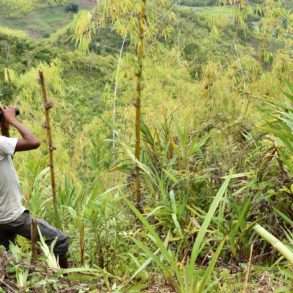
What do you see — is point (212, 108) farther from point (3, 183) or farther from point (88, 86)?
point (88, 86)

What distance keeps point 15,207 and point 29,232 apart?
0.50 ft

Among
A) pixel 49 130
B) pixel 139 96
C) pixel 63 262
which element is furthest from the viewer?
pixel 139 96

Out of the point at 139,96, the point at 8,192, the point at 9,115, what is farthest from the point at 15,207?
the point at 139,96

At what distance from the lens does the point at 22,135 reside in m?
3.29

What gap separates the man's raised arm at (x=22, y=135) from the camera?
324 cm

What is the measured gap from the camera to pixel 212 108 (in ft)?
19.3

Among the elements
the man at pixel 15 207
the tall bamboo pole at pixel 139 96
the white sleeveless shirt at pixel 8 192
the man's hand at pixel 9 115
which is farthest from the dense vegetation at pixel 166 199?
the man's hand at pixel 9 115

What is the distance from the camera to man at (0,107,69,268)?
10.4 ft

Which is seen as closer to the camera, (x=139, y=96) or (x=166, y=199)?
(x=166, y=199)

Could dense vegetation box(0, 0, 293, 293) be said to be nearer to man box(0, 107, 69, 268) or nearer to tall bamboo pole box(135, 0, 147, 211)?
tall bamboo pole box(135, 0, 147, 211)

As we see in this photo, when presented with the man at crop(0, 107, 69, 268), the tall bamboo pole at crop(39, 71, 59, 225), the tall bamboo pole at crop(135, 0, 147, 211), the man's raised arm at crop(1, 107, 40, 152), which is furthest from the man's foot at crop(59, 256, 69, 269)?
the tall bamboo pole at crop(135, 0, 147, 211)

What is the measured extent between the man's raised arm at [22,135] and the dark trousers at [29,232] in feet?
1.15

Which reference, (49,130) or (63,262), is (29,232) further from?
(49,130)

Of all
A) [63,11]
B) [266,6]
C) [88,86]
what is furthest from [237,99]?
[63,11]
